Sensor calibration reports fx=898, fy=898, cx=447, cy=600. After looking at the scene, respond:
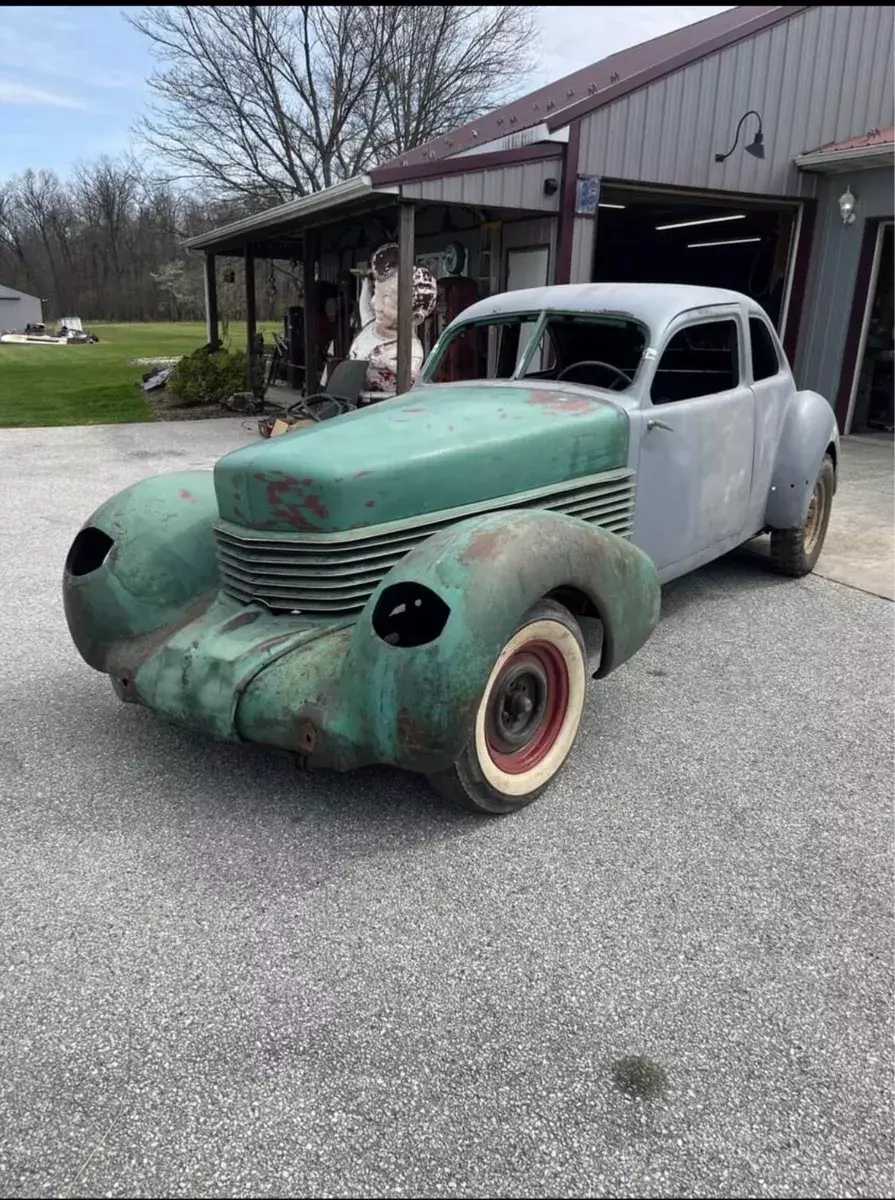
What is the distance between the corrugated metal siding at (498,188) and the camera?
29.4ft

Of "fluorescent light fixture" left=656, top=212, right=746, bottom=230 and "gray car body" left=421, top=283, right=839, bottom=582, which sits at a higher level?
"fluorescent light fixture" left=656, top=212, right=746, bottom=230

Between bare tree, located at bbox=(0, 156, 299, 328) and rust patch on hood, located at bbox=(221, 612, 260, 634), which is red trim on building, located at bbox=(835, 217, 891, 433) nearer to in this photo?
rust patch on hood, located at bbox=(221, 612, 260, 634)

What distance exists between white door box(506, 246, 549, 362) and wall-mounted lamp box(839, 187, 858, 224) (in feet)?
12.3

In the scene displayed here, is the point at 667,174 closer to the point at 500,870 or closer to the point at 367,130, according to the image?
the point at 500,870

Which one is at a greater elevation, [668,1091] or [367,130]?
[367,130]

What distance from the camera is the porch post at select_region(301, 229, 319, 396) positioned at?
14148 mm

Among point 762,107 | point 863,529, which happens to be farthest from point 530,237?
point 863,529

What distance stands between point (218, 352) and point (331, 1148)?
639 inches

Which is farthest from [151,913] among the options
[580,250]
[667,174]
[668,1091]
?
[667,174]

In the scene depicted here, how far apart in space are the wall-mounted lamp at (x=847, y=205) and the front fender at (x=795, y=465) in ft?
22.7

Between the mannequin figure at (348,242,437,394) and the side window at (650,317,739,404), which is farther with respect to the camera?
the mannequin figure at (348,242,437,394)

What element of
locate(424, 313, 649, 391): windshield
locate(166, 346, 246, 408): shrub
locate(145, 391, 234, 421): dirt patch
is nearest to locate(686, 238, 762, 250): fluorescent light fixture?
locate(166, 346, 246, 408): shrub

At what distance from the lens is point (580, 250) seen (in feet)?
32.7

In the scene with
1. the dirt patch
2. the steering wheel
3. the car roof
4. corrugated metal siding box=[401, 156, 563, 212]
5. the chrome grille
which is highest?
corrugated metal siding box=[401, 156, 563, 212]
